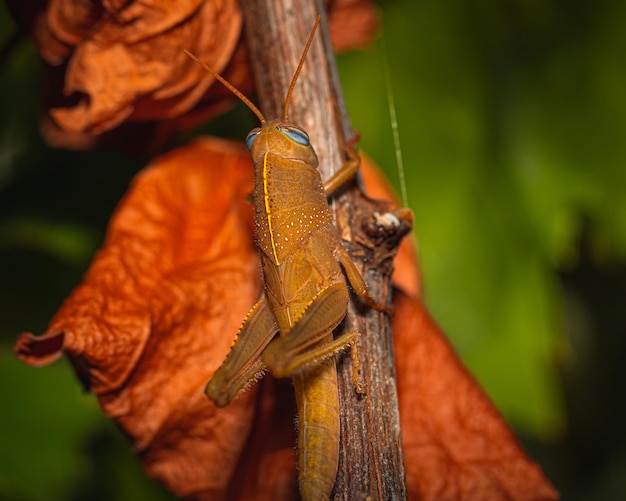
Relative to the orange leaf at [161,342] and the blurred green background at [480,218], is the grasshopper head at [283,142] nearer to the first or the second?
the orange leaf at [161,342]

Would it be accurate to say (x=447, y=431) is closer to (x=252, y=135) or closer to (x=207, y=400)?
(x=207, y=400)

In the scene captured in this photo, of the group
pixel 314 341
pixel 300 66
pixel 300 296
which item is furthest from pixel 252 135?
pixel 314 341

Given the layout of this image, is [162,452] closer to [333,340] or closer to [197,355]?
[197,355]

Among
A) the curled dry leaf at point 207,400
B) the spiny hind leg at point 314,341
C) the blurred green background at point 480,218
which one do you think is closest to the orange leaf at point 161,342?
the curled dry leaf at point 207,400

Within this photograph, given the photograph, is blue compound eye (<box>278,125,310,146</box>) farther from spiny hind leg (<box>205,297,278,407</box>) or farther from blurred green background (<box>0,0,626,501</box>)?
blurred green background (<box>0,0,626,501</box>)

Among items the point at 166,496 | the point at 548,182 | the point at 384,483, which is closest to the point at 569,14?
the point at 548,182

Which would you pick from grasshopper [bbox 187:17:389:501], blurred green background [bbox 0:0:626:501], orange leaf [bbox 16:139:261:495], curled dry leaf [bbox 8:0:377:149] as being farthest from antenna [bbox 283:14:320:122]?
blurred green background [bbox 0:0:626:501]
